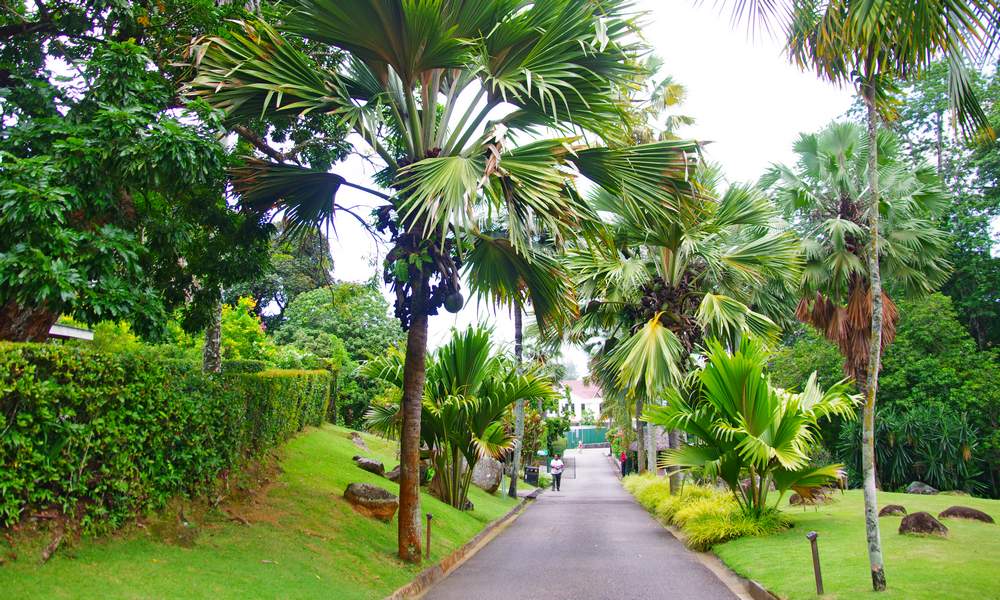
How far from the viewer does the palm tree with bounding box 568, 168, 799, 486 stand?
529 inches

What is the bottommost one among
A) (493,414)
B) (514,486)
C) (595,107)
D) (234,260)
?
(514,486)

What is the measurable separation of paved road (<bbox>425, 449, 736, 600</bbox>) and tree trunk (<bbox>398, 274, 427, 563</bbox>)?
2.58 feet

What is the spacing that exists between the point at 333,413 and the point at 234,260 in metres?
15.0

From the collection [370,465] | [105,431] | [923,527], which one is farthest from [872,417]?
[370,465]

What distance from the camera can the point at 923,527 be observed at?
10.0 meters

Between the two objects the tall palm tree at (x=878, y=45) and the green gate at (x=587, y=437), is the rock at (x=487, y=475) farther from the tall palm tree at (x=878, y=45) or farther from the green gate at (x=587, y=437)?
the green gate at (x=587, y=437)

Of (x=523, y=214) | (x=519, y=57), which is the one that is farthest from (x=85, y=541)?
(x=519, y=57)

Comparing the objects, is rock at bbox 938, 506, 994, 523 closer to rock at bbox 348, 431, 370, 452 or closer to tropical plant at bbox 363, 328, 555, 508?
tropical plant at bbox 363, 328, 555, 508

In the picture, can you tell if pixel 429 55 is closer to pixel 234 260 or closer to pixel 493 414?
pixel 234 260

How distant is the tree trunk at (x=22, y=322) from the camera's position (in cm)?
668

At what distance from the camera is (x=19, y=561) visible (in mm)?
5574

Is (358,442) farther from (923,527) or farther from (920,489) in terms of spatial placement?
(920,489)

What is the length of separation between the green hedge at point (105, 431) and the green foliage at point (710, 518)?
303 inches

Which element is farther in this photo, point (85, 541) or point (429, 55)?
point (429, 55)
